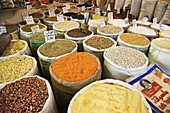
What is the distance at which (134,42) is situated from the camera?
A: 1.60m

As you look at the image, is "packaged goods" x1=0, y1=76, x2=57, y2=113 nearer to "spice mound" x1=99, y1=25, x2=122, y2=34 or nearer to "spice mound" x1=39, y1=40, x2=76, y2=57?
"spice mound" x1=39, y1=40, x2=76, y2=57

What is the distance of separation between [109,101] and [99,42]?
968 millimetres

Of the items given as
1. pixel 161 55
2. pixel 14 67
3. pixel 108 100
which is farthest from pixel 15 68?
pixel 161 55

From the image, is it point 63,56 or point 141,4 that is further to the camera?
point 141,4

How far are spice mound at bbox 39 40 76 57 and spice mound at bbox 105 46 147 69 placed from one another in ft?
1.71

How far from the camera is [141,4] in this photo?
9.71 feet

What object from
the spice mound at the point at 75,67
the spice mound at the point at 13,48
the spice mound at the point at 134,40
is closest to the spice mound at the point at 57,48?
the spice mound at the point at 75,67

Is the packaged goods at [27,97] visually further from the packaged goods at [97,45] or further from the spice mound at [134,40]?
the spice mound at [134,40]

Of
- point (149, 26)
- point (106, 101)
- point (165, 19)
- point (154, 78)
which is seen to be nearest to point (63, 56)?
point (106, 101)

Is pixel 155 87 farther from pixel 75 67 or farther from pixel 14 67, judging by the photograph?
pixel 14 67

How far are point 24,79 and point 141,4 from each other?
321 cm

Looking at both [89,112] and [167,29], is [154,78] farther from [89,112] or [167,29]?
[167,29]

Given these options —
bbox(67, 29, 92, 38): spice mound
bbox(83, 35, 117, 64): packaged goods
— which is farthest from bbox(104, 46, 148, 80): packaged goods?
bbox(67, 29, 92, 38): spice mound

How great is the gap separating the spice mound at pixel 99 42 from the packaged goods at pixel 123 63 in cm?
15
